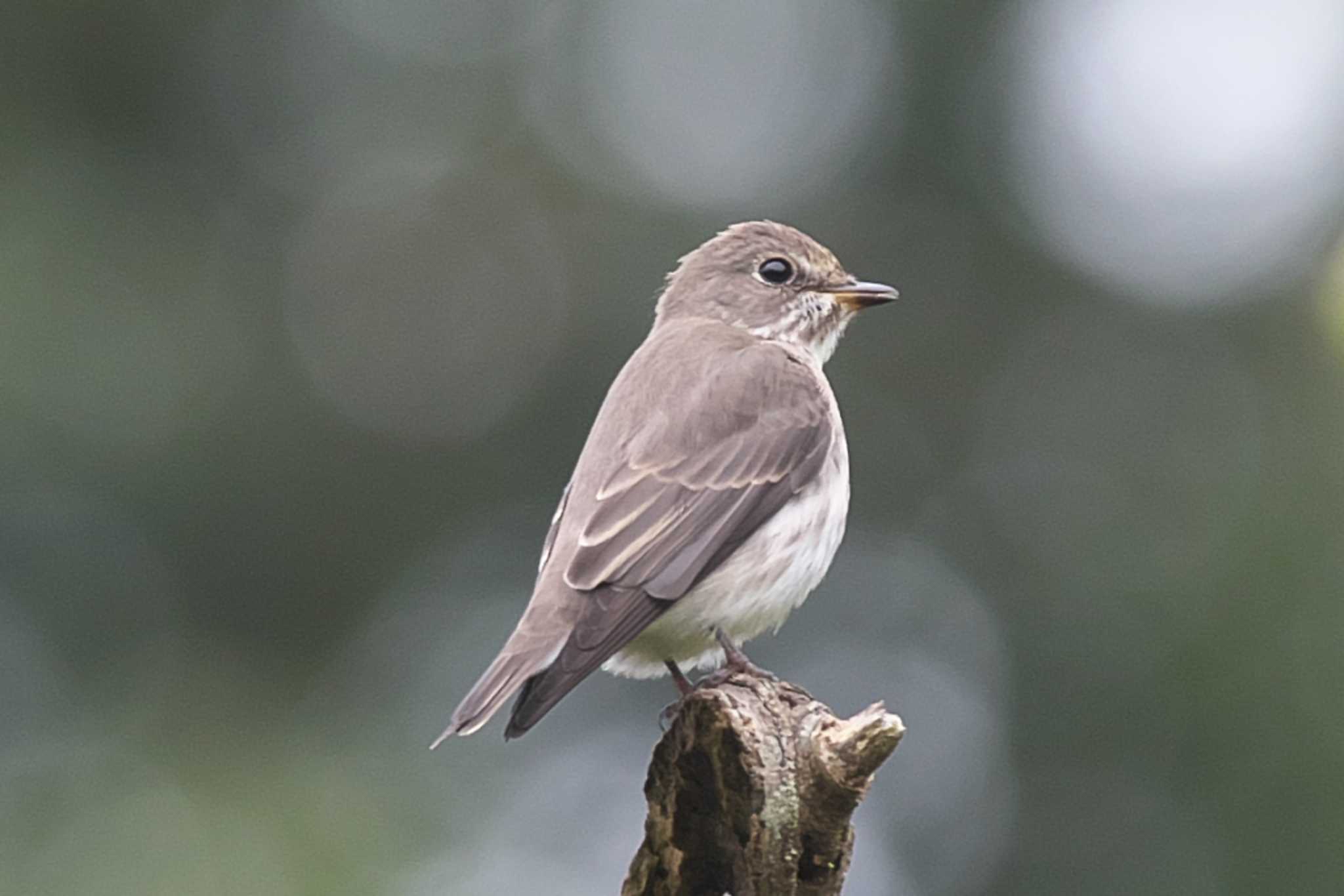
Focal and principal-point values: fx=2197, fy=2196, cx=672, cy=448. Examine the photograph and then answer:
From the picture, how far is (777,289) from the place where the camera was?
301 inches

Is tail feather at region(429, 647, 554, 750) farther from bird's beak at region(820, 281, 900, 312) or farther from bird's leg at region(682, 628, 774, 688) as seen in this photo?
bird's beak at region(820, 281, 900, 312)

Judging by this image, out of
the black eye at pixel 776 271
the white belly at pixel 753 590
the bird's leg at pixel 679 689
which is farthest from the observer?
the black eye at pixel 776 271

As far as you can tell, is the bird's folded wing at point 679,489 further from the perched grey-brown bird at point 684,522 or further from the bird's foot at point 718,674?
the bird's foot at point 718,674

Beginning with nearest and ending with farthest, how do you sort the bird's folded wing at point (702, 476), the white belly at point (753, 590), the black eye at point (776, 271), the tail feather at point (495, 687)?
1. the tail feather at point (495, 687)
2. the bird's folded wing at point (702, 476)
3. the white belly at point (753, 590)
4. the black eye at point (776, 271)

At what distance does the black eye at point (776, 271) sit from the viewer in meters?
7.66

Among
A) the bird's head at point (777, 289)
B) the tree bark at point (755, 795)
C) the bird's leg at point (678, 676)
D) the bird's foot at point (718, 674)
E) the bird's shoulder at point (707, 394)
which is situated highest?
the bird's head at point (777, 289)

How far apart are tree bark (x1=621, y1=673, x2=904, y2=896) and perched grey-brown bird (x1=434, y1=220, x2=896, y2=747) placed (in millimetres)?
637

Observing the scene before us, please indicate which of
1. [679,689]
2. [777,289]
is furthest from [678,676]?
[777,289]

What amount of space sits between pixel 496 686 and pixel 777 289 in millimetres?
2487

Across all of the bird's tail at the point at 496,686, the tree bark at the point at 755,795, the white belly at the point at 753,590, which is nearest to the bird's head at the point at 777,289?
the white belly at the point at 753,590

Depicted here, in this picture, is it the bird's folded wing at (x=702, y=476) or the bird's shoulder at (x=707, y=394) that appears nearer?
the bird's folded wing at (x=702, y=476)

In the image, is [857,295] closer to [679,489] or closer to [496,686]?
[679,489]

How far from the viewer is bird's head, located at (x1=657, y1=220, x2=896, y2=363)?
7.60 metres

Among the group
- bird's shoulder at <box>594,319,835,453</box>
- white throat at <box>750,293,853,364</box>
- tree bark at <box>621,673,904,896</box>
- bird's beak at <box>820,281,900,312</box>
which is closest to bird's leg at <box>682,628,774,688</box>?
tree bark at <box>621,673,904,896</box>
